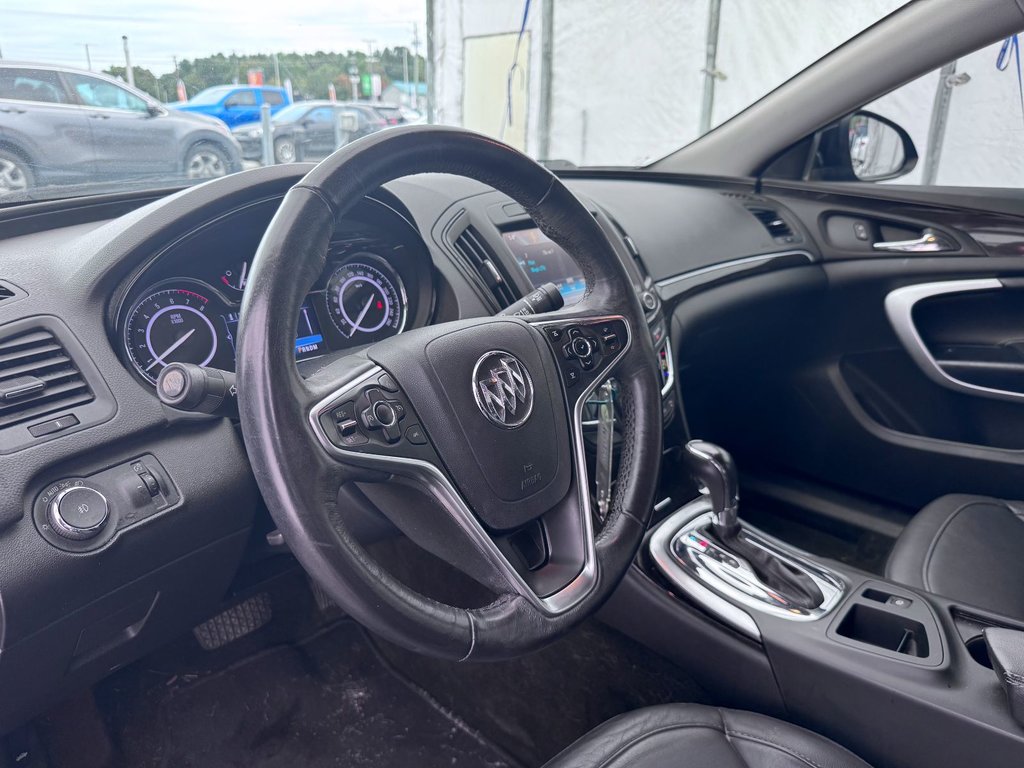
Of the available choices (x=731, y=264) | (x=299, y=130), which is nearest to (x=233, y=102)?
(x=299, y=130)

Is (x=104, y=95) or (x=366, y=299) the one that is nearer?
(x=104, y=95)

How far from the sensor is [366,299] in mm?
1472

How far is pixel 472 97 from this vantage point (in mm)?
5453

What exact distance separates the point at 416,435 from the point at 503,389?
0.44ft

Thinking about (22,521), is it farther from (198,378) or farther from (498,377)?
(498,377)

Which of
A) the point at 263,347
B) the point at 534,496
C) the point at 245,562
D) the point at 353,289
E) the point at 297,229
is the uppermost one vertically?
the point at 297,229

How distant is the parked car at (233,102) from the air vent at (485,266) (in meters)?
0.42

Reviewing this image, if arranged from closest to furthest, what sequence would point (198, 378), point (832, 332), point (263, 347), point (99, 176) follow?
point (263, 347) < point (198, 378) < point (99, 176) < point (832, 332)

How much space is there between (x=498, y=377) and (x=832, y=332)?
152 cm

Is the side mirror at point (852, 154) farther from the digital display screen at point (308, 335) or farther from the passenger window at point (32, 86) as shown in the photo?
the passenger window at point (32, 86)

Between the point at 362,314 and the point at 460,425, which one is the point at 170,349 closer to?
the point at 362,314

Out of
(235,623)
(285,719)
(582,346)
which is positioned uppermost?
(582,346)

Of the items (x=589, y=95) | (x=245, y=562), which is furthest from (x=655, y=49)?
(x=245, y=562)

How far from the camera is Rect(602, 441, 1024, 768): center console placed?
1083mm
